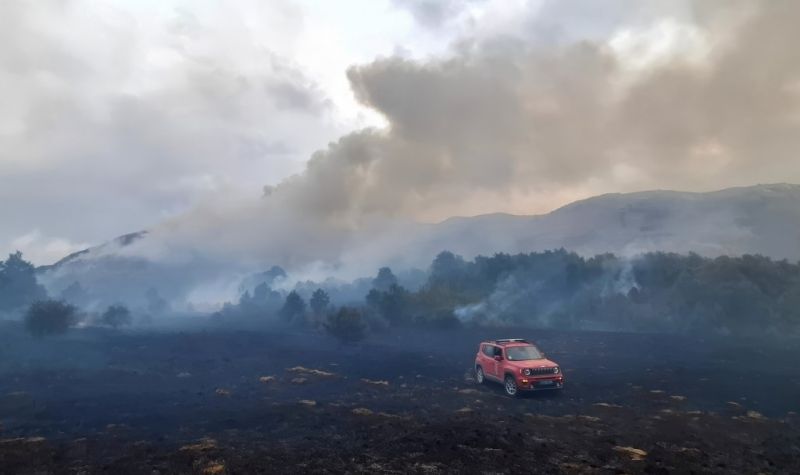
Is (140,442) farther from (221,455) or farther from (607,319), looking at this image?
(607,319)

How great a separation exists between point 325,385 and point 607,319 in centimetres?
4776

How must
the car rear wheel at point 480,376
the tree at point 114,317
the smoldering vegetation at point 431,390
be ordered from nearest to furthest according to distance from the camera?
the smoldering vegetation at point 431,390, the car rear wheel at point 480,376, the tree at point 114,317

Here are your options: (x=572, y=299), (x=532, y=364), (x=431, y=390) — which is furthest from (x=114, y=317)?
(x=532, y=364)

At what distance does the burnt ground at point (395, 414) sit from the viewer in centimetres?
1388

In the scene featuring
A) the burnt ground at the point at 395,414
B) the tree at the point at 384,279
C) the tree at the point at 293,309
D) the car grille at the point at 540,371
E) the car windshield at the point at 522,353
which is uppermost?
the tree at the point at 384,279

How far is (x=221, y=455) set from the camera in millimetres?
14508

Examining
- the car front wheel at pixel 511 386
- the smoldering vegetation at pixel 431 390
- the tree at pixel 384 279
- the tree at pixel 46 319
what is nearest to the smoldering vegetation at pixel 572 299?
the tree at pixel 46 319

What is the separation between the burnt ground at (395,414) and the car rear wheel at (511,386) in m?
0.59

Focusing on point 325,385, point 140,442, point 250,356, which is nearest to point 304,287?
point 250,356

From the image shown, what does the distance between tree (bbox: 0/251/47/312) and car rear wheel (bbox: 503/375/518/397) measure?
95385mm

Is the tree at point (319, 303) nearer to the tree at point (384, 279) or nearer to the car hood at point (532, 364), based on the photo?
the tree at point (384, 279)

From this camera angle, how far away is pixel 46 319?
160 feet

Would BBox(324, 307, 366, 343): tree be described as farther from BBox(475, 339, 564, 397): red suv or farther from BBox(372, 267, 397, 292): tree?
BBox(372, 267, 397, 292): tree

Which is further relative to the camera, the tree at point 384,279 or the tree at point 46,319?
the tree at point 384,279
